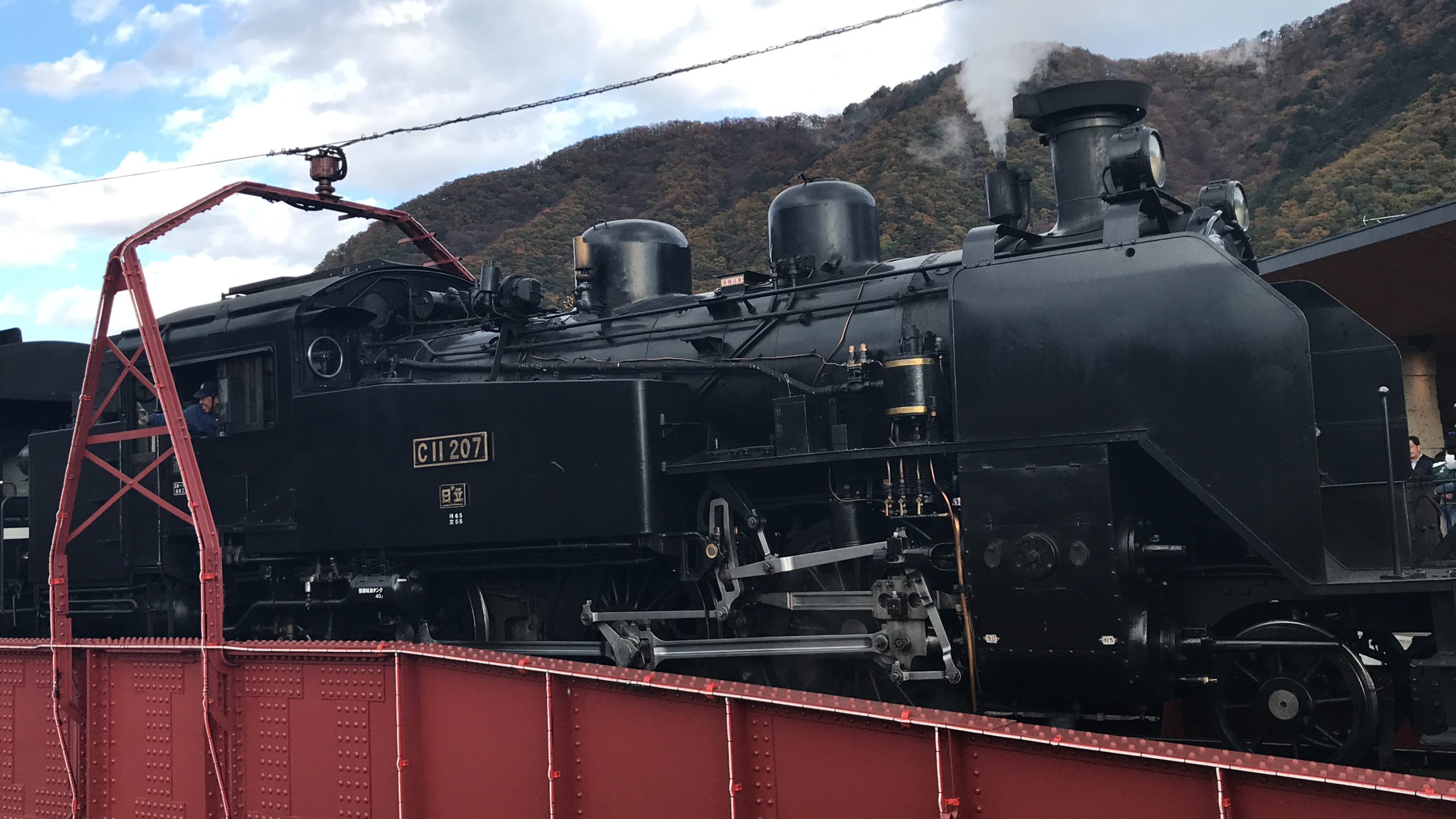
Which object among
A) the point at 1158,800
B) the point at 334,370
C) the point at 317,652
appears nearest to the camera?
the point at 1158,800

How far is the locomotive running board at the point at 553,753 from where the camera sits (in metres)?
4.11

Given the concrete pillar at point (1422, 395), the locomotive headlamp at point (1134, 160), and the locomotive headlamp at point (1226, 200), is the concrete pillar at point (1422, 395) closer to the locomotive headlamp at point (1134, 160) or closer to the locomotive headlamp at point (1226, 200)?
the locomotive headlamp at point (1226, 200)

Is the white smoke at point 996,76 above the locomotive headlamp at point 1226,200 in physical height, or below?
above

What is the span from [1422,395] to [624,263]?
12147 millimetres

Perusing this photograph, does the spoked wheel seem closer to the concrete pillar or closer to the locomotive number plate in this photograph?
the locomotive number plate

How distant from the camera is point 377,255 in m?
39.8

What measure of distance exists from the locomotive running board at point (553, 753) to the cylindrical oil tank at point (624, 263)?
3926mm

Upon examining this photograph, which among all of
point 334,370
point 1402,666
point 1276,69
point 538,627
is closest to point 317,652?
point 538,627

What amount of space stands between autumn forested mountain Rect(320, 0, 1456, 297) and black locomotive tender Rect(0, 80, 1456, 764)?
822 inches

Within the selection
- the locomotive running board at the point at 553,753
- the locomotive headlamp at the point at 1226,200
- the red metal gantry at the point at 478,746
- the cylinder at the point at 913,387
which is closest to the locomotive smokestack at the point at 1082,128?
the locomotive headlamp at the point at 1226,200

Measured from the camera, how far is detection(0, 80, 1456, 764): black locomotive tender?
18.2 feet

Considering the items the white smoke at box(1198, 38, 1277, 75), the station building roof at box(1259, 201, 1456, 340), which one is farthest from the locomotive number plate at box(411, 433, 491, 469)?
the white smoke at box(1198, 38, 1277, 75)

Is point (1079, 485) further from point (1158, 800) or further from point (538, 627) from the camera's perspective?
point (538, 627)

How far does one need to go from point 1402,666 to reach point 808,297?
3899 millimetres
